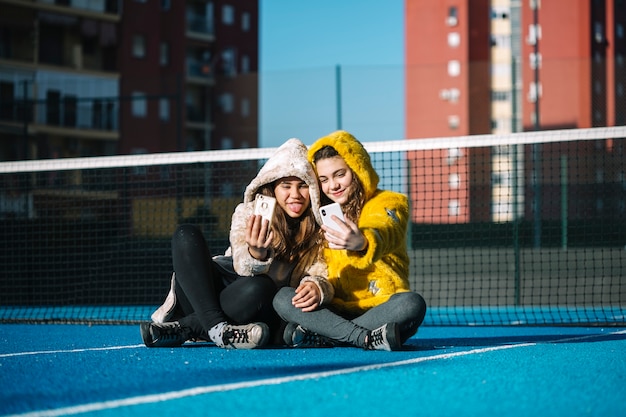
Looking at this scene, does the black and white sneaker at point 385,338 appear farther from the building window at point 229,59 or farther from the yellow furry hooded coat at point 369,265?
the building window at point 229,59

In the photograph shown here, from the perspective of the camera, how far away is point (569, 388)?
3555 millimetres

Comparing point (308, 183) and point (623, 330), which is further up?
point (308, 183)

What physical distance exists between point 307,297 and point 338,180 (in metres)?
0.68

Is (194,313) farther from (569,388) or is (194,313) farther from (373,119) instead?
(373,119)

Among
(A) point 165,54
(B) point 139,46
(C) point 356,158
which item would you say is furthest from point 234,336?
(A) point 165,54

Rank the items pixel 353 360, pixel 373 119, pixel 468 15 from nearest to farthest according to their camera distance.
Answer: pixel 353 360 < pixel 373 119 < pixel 468 15

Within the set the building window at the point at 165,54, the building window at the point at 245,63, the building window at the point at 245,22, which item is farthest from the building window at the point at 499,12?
the building window at the point at 165,54

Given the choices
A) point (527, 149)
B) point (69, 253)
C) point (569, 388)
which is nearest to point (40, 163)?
point (69, 253)

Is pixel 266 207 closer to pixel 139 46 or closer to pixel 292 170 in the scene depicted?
pixel 292 170

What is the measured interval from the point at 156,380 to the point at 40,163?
4904mm

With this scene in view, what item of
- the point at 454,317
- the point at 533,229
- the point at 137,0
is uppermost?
the point at 137,0

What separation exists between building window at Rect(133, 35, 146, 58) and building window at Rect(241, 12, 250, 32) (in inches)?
515

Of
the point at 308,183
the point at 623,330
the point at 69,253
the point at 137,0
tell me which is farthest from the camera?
the point at 137,0

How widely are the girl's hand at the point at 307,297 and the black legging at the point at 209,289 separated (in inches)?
9.2
